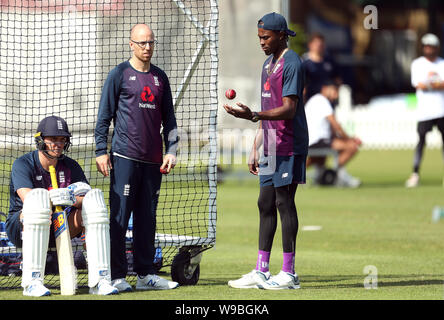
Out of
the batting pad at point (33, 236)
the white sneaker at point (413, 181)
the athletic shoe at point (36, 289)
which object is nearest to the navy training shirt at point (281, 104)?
the batting pad at point (33, 236)

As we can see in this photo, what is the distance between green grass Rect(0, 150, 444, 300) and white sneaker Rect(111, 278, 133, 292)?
16cm

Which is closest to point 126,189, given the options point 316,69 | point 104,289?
point 104,289

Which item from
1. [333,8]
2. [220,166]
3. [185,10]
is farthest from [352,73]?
[185,10]

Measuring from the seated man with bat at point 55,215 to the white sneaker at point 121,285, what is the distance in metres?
0.25

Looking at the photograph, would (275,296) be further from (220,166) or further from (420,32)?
(420,32)

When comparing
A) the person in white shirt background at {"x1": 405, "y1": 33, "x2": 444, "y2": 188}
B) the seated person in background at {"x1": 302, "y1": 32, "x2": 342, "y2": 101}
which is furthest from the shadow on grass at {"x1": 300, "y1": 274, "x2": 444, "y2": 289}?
the seated person in background at {"x1": 302, "y1": 32, "x2": 342, "y2": 101}

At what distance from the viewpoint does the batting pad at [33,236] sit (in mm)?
8031

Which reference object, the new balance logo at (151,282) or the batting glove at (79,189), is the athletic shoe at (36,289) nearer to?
the batting glove at (79,189)

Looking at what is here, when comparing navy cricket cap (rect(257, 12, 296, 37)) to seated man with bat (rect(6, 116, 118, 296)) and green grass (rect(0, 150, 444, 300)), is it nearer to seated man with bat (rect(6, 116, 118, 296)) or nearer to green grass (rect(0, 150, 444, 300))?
seated man with bat (rect(6, 116, 118, 296))

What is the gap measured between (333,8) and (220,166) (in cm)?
2987

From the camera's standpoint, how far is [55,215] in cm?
832

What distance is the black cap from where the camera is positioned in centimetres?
851

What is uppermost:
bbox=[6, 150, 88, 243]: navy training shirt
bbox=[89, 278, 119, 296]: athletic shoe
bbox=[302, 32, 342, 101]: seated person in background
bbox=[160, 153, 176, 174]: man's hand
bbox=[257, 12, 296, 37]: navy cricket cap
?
bbox=[257, 12, 296, 37]: navy cricket cap

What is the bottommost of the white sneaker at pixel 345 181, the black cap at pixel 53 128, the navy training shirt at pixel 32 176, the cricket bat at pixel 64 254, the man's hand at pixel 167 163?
the white sneaker at pixel 345 181
